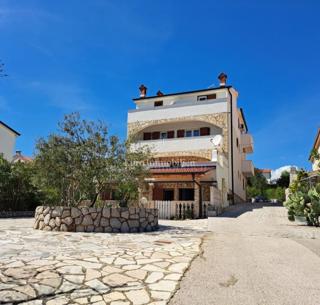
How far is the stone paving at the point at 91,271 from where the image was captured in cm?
371

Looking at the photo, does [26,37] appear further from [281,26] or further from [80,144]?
[281,26]

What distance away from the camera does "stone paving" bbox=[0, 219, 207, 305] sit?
371 centimetres

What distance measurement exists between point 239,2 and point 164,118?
16.0m

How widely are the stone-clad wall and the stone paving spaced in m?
2.38

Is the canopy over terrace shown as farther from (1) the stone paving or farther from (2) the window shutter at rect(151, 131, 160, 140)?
(1) the stone paving

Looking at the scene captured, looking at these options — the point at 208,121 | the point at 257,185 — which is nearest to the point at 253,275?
the point at 208,121

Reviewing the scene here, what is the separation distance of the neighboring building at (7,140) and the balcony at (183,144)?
52.1ft

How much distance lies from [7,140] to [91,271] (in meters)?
31.1

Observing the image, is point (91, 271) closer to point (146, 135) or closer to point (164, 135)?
point (164, 135)

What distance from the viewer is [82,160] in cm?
1049

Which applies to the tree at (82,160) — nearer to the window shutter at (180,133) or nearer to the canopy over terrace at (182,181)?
the canopy over terrace at (182,181)

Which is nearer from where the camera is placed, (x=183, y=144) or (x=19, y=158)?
(x=183, y=144)

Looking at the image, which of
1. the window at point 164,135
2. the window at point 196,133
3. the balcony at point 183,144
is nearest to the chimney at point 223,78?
the window at point 196,133

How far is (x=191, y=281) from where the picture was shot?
14.3 ft
